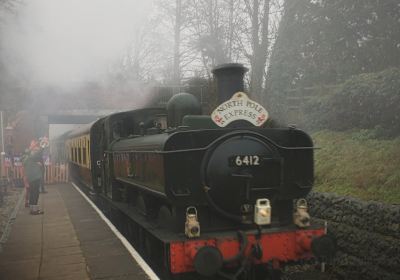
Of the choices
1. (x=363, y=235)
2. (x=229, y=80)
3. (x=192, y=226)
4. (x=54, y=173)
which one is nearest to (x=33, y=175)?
(x=229, y=80)

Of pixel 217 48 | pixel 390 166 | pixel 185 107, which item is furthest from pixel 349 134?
pixel 217 48

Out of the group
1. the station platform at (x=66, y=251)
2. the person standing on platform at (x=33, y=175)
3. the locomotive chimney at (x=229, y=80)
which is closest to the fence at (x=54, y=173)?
the person standing on platform at (x=33, y=175)

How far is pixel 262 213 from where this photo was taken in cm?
521

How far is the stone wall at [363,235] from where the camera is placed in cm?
710

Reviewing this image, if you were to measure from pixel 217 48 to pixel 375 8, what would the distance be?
848 centimetres

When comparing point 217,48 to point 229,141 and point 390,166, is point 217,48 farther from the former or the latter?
point 229,141

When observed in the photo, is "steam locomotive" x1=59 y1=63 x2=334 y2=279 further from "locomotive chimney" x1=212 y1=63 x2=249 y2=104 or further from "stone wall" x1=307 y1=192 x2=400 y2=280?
"stone wall" x1=307 y1=192 x2=400 y2=280

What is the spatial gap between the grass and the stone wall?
A: 13.4 inches

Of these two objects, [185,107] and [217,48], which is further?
[217,48]

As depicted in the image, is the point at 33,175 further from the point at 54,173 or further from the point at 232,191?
the point at 54,173

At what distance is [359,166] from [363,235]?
214 centimetres

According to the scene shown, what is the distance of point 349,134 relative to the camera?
11.4 metres

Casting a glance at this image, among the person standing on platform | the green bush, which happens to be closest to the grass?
the green bush

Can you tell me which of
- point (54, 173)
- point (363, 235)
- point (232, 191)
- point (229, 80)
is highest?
point (229, 80)
